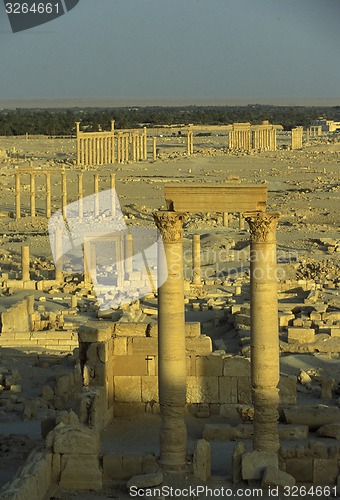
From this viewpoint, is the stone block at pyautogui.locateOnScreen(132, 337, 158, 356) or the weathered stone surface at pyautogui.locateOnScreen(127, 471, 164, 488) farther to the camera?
the stone block at pyautogui.locateOnScreen(132, 337, 158, 356)

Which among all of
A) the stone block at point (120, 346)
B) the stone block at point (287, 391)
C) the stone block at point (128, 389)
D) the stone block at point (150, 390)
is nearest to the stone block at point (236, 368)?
the stone block at point (287, 391)

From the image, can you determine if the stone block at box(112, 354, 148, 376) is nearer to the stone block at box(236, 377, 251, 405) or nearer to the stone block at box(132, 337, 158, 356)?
the stone block at box(132, 337, 158, 356)

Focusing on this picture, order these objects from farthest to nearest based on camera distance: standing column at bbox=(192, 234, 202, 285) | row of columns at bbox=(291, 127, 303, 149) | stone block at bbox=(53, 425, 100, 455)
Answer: row of columns at bbox=(291, 127, 303, 149) → standing column at bbox=(192, 234, 202, 285) → stone block at bbox=(53, 425, 100, 455)

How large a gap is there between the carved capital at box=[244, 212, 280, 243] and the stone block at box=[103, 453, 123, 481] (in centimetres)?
313

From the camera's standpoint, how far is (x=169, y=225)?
15.0 m

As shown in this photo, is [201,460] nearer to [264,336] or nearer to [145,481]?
[145,481]

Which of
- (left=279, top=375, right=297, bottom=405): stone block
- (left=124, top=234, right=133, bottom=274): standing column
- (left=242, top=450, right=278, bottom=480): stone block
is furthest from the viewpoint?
(left=124, top=234, right=133, bottom=274): standing column

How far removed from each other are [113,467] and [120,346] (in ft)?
12.4

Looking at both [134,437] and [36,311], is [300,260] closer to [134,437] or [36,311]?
[36,311]

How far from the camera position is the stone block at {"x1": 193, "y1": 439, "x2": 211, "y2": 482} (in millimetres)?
14664

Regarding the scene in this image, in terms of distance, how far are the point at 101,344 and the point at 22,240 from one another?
23.4 metres

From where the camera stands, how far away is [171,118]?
13825cm

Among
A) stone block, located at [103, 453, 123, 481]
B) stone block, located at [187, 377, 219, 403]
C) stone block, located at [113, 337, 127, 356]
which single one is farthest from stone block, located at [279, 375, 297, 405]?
stone block, located at [103, 453, 123, 481]

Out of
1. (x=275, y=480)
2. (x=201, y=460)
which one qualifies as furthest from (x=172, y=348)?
(x=275, y=480)
